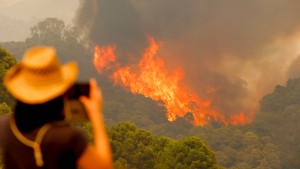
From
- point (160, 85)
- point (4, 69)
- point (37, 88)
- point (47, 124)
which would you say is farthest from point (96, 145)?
point (160, 85)

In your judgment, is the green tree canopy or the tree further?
the tree

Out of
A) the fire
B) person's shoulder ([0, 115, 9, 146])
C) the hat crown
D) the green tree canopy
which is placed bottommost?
person's shoulder ([0, 115, 9, 146])

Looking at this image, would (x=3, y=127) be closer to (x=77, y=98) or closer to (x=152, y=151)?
(x=77, y=98)

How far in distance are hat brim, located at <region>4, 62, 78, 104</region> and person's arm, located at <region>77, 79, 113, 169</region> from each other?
171 millimetres

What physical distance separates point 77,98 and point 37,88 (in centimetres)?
29

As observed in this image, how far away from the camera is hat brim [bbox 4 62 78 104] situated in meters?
3.04

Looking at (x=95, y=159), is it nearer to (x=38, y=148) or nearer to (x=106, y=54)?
(x=38, y=148)

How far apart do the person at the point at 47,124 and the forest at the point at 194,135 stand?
118 feet

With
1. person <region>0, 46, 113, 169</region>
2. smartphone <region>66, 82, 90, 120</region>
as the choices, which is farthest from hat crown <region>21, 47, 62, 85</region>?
smartphone <region>66, 82, 90, 120</region>

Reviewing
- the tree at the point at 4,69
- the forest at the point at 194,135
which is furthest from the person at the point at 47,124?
the tree at the point at 4,69

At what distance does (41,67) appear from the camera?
313 centimetres

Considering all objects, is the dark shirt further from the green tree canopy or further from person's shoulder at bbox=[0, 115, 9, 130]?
the green tree canopy

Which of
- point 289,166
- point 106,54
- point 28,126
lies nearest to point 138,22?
point 106,54

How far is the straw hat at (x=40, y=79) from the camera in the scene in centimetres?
306
